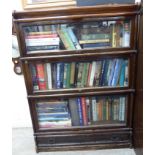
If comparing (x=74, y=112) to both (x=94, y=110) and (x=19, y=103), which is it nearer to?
(x=94, y=110)

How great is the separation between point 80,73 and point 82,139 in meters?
0.57

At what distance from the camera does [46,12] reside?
1400 mm

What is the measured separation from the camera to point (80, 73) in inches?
63.0

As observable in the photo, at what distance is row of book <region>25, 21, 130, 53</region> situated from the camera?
149cm

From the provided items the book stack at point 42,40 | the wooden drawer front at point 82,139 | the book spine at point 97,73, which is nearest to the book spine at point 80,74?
the book spine at point 97,73

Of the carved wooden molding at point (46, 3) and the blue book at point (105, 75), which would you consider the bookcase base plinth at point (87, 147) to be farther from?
the carved wooden molding at point (46, 3)

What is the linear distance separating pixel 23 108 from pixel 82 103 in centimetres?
67

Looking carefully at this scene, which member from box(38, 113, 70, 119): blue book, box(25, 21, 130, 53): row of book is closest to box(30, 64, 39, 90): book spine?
box(25, 21, 130, 53): row of book

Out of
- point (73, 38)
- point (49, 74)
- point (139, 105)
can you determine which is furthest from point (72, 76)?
point (139, 105)

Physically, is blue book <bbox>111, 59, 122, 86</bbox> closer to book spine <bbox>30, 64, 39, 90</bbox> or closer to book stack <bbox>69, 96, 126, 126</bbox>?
book stack <bbox>69, 96, 126, 126</bbox>

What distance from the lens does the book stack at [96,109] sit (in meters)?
1.67

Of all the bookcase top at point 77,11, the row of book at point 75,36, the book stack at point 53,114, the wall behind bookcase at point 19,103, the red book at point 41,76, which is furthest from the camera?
the wall behind bookcase at point 19,103

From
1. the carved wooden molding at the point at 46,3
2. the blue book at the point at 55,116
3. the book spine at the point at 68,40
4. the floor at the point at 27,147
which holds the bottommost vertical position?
Result: the floor at the point at 27,147

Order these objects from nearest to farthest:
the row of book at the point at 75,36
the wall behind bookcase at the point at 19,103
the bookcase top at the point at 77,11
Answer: the bookcase top at the point at 77,11
the row of book at the point at 75,36
the wall behind bookcase at the point at 19,103
